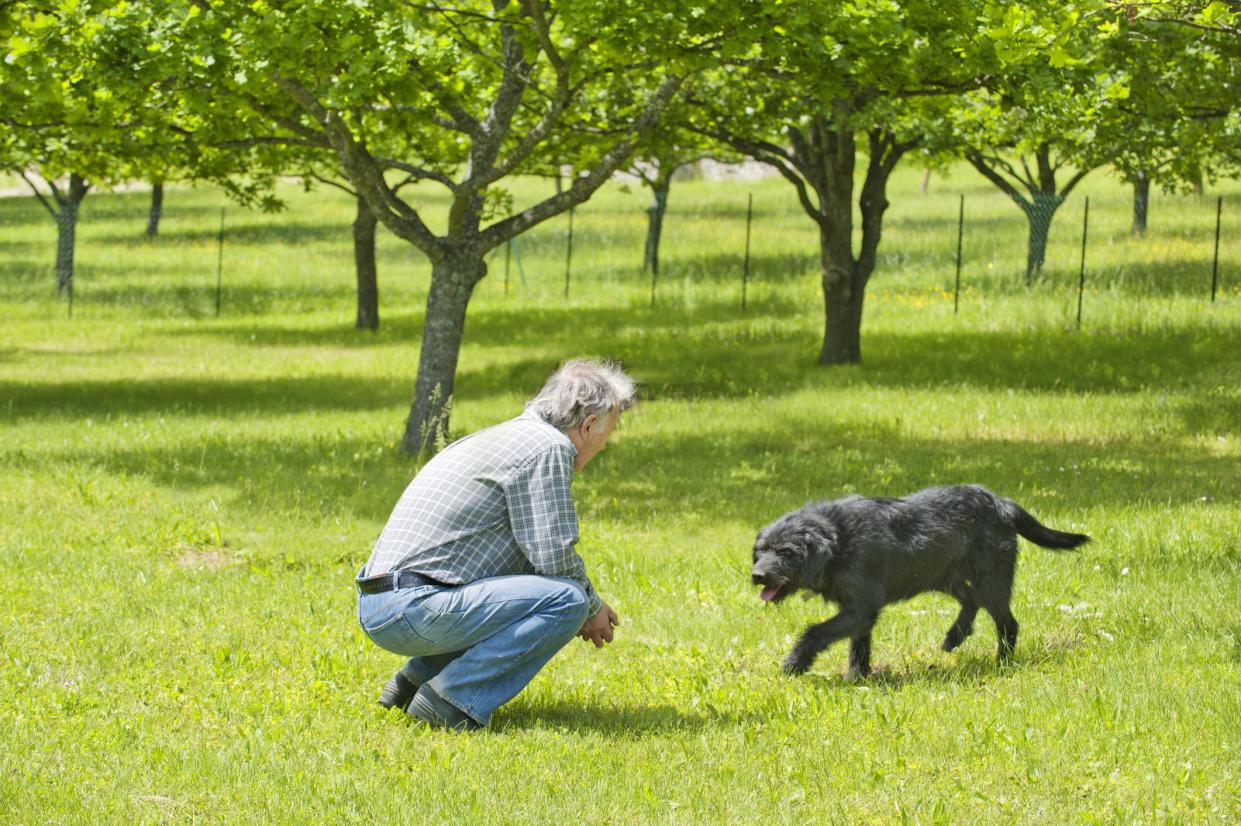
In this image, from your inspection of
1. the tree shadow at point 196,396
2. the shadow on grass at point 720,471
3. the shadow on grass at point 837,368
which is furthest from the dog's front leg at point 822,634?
the tree shadow at point 196,396

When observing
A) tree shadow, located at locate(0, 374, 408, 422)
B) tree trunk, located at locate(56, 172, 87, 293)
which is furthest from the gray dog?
tree trunk, located at locate(56, 172, 87, 293)

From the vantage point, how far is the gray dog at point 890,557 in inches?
239

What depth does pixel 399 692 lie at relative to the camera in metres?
5.74

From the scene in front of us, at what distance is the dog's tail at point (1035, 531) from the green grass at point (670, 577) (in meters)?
0.52

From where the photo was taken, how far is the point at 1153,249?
96.5ft

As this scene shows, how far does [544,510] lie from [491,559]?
0.33m

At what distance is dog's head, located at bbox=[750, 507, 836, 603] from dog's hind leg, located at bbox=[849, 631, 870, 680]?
460mm

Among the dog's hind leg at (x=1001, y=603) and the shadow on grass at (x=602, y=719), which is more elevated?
the dog's hind leg at (x=1001, y=603)

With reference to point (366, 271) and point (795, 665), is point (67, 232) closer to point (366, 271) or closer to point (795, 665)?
point (366, 271)

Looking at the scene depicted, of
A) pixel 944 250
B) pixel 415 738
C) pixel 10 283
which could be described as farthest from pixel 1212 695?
pixel 10 283

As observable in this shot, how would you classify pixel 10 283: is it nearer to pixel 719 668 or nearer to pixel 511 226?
pixel 511 226

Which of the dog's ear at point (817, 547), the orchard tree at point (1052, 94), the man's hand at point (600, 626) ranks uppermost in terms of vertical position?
the orchard tree at point (1052, 94)

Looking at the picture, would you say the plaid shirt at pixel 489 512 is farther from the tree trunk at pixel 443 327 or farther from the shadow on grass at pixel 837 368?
the shadow on grass at pixel 837 368

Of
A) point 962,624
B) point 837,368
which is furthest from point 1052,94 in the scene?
point 837,368
